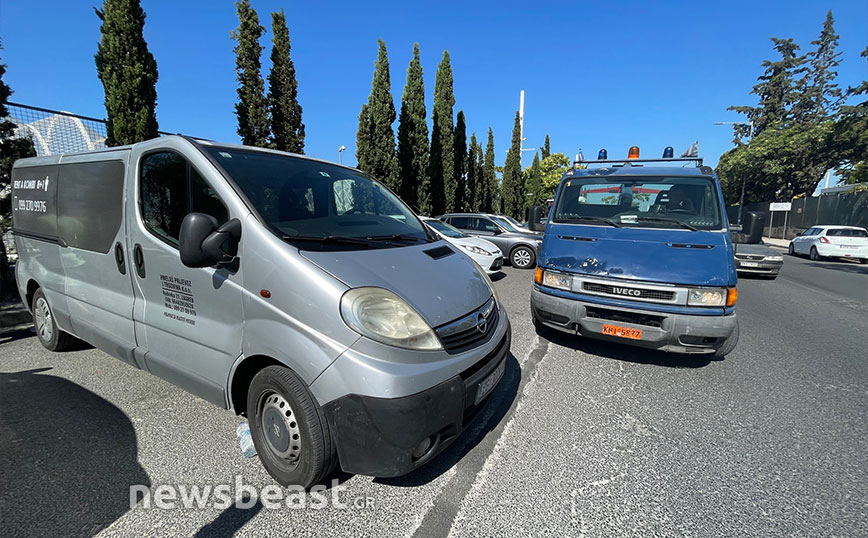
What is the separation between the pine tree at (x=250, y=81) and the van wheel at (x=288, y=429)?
349 inches

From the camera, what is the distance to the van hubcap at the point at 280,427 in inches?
80.7

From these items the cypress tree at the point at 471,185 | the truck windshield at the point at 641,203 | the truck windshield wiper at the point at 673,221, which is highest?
the cypress tree at the point at 471,185

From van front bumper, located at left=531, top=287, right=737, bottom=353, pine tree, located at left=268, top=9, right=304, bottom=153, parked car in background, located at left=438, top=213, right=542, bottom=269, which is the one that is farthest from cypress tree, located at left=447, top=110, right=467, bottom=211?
van front bumper, located at left=531, top=287, right=737, bottom=353

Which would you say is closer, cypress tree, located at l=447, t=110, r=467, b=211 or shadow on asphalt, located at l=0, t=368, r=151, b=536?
shadow on asphalt, located at l=0, t=368, r=151, b=536

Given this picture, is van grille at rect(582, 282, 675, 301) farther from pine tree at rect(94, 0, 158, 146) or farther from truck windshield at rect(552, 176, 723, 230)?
pine tree at rect(94, 0, 158, 146)

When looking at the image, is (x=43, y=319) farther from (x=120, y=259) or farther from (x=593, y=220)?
(x=593, y=220)

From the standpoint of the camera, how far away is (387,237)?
2.67 meters

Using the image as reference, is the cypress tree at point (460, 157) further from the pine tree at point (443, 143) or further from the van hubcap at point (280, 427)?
the van hubcap at point (280, 427)

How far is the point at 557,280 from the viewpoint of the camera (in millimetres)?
4020

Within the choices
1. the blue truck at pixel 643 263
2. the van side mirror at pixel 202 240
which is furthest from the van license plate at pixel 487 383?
the blue truck at pixel 643 263

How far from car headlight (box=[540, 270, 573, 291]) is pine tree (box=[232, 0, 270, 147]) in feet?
27.6

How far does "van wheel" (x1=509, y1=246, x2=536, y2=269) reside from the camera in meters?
11.1

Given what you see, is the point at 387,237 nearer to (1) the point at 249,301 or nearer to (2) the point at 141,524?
(1) the point at 249,301

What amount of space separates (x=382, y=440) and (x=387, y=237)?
1.36 metres
